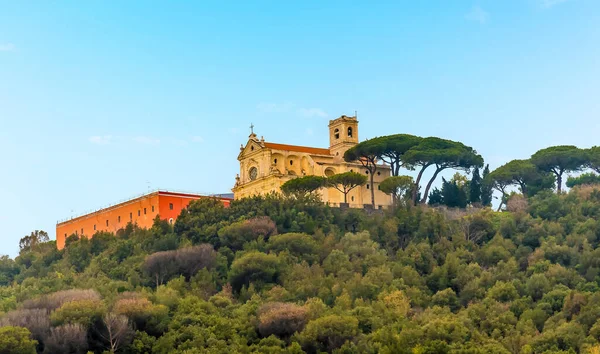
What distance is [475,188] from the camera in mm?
61062

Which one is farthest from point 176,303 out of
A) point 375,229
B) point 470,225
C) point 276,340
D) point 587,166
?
point 587,166

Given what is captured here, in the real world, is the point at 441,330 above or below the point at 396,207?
below

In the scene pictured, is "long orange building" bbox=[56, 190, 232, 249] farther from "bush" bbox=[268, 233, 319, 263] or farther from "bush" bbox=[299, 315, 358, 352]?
"bush" bbox=[299, 315, 358, 352]

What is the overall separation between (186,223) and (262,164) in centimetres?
746

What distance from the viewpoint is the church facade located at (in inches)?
2325

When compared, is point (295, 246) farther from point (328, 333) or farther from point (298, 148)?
point (298, 148)

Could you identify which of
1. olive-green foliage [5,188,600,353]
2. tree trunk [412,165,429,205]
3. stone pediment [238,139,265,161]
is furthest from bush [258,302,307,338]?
stone pediment [238,139,265,161]

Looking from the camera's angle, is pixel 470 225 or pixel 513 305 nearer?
pixel 513 305

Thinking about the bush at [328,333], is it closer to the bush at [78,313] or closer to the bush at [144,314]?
the bush at [144,314]

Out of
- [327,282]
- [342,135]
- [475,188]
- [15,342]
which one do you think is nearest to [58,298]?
[15,342]

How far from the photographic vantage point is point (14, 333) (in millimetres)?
39250

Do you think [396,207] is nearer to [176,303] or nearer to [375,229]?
[375,229]

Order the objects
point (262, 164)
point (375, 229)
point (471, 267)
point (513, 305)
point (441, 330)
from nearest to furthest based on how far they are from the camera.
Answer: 1. point (441, 330)
2. point (513, 305)
3. point (471, 267)
4. point (375, 229)
5. point (262, 164)

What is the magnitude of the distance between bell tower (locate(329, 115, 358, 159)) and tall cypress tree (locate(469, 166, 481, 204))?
261 inches
